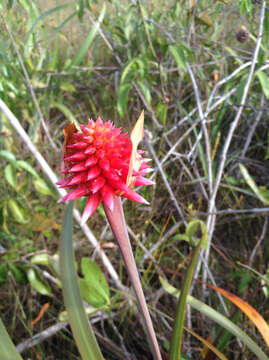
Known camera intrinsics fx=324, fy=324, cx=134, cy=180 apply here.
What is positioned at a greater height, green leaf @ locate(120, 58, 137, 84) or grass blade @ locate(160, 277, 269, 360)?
green leaf @ locate(120, 58, 137, 84)

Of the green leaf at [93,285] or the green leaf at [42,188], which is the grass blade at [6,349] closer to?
the green leaf at [93,285]

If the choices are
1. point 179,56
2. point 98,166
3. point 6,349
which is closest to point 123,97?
point 179,56

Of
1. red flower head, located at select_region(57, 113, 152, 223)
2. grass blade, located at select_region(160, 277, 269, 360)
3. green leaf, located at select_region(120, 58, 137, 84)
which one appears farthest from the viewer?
green leaf, located at select_region(120, 58, 137, 84)

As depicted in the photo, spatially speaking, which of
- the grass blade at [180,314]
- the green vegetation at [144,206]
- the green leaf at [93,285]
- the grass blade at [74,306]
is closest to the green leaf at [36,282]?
the green vegetation at [144,206]

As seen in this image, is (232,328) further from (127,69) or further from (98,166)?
(127,69)

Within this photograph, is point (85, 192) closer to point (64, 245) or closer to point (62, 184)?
point (62, 184)

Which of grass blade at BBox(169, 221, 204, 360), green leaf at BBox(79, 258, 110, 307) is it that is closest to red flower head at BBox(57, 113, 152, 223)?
grass blade at BBox(169, 221, 204, 360)

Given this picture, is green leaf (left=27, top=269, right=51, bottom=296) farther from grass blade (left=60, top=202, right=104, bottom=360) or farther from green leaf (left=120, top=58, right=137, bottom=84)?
green leaf (left=120, top=58, right=137, bottom=84)

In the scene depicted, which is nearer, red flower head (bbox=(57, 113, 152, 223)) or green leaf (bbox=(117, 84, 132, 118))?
red flower head (bbox=(57, 113, 152, 223))
